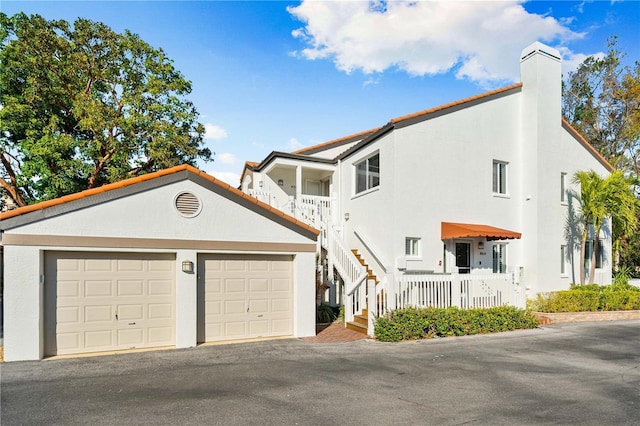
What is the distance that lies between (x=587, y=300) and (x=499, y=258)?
3218 mm

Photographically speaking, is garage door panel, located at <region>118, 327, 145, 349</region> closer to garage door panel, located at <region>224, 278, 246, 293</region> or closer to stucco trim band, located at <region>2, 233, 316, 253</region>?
stucco trim band, located at <region>2, 233, 316, 253</region>

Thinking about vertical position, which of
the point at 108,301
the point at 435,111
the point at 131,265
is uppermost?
the point at 435,111

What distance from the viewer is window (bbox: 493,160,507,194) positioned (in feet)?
52.1

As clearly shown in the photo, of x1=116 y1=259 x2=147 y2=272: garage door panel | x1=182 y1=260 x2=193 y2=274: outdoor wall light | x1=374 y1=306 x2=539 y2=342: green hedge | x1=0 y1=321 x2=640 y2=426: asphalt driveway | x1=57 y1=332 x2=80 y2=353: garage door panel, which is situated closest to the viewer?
x1=0 y1=321 x2=640 y2=426: asphalt driveway

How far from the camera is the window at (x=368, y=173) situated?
15031 mm

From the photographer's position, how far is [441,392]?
6430 millimetres

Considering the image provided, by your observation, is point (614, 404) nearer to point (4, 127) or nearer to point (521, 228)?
point (521, 228)

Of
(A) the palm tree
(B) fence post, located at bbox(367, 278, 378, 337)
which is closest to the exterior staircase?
(B) fence post, located at bbox(367, 278, 378, 337)

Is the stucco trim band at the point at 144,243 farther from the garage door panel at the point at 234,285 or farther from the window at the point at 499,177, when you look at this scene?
the window at the point at 499,177

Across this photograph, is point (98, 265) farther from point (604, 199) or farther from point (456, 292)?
point (604, 199)

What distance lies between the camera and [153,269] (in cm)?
952

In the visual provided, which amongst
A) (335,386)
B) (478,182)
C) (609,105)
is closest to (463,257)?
(478,182)

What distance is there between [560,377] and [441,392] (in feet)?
8.47

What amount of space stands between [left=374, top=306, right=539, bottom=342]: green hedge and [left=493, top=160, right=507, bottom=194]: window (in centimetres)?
539
